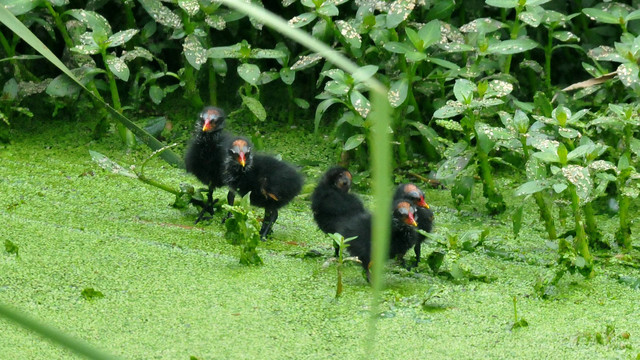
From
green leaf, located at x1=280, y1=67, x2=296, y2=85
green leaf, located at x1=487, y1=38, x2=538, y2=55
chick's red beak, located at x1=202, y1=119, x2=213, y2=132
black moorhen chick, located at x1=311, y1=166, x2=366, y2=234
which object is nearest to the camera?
black moorhen chick, located at x1=311, y1=166, x2=366, y2=234

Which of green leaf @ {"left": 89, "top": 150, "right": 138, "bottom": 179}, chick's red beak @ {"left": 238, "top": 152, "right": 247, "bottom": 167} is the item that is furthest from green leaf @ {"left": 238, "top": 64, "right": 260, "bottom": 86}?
green leaf @ {"left": 89, "top": 150, "right": 138, "bottom": 179}

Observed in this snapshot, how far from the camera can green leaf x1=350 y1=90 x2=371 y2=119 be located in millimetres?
4391

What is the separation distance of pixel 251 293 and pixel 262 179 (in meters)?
0.86

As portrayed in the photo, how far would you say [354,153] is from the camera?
16.9 feet

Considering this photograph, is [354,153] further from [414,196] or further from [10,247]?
[10,247]

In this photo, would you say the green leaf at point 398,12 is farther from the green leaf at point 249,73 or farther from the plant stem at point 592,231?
the plant stem at point 592,231

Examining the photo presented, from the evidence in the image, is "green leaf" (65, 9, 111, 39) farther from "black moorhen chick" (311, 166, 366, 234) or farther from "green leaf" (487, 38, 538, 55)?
"green leaf" (487, 38, 538, 55)

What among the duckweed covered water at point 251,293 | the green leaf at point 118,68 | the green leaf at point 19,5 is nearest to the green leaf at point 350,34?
the duckweed covered water at point 251,293

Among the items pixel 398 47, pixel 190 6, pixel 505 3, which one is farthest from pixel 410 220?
pixel 190 6

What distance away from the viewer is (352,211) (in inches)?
156

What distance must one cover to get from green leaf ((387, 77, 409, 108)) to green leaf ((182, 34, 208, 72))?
3.69ft

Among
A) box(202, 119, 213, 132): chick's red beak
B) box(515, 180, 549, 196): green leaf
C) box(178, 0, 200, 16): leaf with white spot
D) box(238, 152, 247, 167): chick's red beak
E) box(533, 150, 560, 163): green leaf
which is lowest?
box(238, 152, 247, 167): chick's red beak

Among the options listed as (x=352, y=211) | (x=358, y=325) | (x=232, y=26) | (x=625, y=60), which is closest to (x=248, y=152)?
(x=352, y=211)

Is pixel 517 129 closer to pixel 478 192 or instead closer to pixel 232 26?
pixel 478 192
